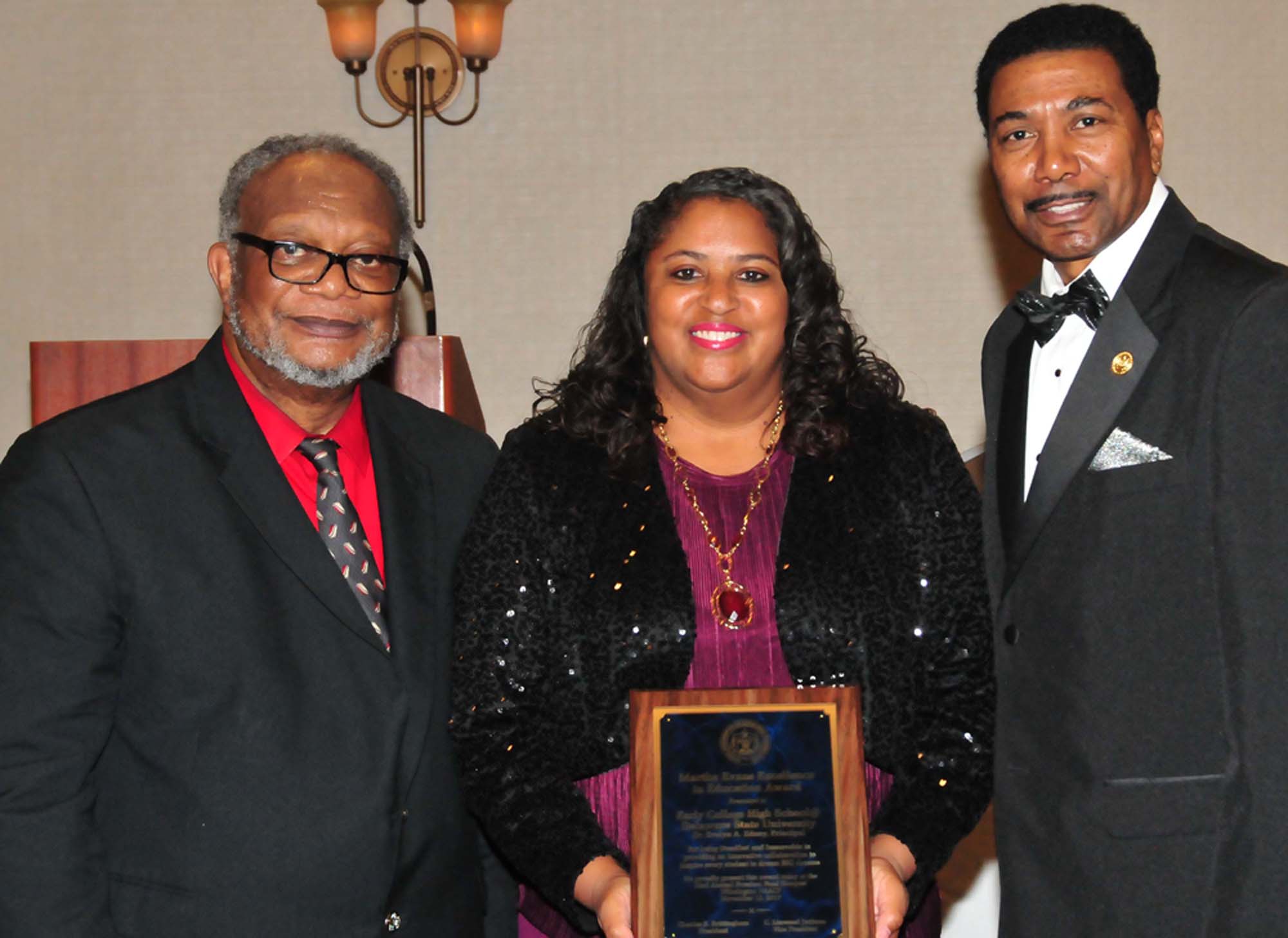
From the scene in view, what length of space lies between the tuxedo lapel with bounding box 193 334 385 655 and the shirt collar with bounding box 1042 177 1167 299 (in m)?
1.32

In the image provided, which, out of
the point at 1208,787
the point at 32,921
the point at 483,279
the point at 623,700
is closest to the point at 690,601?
the point at 623,700

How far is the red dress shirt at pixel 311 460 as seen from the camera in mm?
2432

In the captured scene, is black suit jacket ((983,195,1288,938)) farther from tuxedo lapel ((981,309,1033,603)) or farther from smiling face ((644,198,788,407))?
smiling face ((644,198,788,407))

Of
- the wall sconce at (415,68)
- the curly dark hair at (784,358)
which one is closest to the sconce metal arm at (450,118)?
the wall sconce at (415,68)

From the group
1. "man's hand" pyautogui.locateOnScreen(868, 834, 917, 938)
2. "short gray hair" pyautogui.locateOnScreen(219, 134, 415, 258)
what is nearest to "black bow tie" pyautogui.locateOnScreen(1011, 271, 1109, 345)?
"man's hand" pyautogui.locateOnScreen(868, 834, 917, 938)

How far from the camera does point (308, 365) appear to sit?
7.86 ft

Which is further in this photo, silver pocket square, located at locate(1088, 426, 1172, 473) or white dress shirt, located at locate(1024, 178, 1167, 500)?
white dress shirt, located at locate(1024, 178, 1167, 500)

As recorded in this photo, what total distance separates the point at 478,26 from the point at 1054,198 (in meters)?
3.13

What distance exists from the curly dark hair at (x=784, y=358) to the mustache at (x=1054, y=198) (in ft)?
1.44

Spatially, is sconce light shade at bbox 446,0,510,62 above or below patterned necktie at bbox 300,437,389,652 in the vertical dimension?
above

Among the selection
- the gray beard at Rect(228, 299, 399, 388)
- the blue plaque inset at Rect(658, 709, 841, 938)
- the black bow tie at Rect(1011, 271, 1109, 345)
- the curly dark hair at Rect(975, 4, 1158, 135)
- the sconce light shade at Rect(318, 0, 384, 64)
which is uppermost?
the sconce light shade at Rect(318, 0, 384, 64)

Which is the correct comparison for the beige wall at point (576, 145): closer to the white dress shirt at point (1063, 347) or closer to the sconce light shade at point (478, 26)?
the sconce light shade at point (478, 26)

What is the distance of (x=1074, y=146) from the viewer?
2.31m

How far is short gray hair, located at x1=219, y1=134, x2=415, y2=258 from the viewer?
2494 mm
